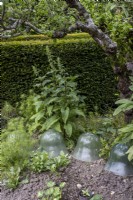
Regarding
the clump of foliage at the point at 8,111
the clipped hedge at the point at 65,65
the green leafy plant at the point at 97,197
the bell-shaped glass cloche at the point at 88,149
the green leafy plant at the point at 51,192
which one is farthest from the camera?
the clipped hedge at the point at 65,65

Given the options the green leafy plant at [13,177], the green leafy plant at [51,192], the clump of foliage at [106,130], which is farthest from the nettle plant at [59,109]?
the green leafy plant at [51,192]

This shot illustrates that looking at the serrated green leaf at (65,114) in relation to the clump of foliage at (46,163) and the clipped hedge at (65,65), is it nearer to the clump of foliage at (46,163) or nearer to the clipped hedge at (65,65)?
the clump of foliage at (46,163)

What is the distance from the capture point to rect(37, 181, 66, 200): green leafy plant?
2.86 m

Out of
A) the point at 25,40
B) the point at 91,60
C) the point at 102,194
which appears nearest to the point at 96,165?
the point at 102,194

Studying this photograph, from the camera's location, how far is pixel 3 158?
134 inches

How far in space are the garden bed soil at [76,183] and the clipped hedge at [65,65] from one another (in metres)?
2.69

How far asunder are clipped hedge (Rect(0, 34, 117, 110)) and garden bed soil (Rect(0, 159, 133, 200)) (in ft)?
8.82

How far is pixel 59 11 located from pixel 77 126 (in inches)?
61.0

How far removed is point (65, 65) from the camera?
5.89 meters

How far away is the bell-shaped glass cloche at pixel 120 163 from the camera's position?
133 inches

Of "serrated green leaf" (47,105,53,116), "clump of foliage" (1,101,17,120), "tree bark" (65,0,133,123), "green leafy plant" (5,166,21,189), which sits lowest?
"clump of foliage" (1,101,17,120)

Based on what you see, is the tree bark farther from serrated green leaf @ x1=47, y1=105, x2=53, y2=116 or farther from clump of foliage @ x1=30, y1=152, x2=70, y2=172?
clump of foliage @ x1=30, y1=152, x2=70, y2=172

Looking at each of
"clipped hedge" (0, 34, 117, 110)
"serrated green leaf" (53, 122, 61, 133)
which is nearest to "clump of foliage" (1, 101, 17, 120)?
"clipped hedge" (0, 34, 117, 110)

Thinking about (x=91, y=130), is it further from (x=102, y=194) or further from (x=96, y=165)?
(x=102, y=194)
